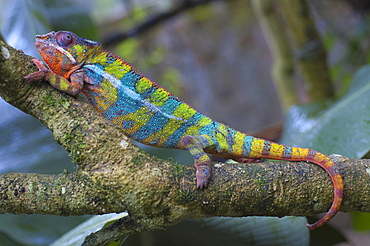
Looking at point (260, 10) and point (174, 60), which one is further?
point (174, 60)

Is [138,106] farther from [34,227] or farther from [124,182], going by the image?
[34,227]

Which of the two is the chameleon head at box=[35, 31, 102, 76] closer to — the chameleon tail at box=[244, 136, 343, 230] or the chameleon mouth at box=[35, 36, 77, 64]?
the chameleon mouth at box=[35, 36, 77, 64]

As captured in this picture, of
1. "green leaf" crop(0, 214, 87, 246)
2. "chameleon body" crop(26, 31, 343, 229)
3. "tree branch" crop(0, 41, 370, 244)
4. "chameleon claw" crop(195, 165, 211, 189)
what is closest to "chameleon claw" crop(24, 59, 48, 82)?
"tree branch" crop(0, 41, 370, 244)

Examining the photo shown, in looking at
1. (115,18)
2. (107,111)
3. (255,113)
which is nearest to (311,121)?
(107,111)

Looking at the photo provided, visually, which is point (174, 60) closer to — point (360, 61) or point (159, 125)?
point (360, 61)

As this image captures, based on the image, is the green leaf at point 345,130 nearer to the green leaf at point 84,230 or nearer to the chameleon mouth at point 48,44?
the green leaf at point 84,230

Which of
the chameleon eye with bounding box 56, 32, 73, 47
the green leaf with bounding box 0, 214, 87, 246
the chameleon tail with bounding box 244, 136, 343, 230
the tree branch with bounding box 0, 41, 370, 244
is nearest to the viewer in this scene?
the tree branch with bounding box 0, 41, 370, 244

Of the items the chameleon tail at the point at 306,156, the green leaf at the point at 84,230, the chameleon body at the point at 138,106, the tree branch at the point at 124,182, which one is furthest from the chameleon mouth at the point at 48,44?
the chameleon tail at the point at 306,156

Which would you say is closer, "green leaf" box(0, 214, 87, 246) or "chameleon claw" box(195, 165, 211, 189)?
"chameleon claw" box(195, 165, 211, 189)
